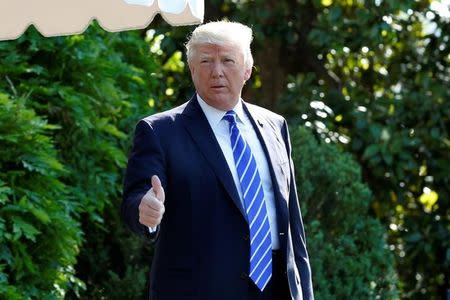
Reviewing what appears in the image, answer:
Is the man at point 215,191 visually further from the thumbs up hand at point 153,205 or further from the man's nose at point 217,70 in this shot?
the thumbs up hand at point 153,205

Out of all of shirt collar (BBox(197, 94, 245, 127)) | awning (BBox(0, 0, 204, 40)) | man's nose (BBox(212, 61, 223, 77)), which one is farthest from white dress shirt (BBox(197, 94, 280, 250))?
awning (BBox(0, 0, 204, 40))

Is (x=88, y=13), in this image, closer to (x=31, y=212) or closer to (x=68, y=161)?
(x=31, y=212)

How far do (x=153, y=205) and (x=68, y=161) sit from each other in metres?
2.66

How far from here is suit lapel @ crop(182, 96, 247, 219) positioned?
163 inches

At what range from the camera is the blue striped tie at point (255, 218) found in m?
4.12

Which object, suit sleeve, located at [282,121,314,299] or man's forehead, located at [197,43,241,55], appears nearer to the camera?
man's forehead, located at [197,43,241,55]

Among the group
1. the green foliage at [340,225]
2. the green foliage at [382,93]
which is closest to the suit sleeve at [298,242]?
the green foliage at [340,225]

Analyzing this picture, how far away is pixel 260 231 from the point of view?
13.6 feet

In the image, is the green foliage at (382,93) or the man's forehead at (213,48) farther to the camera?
the green foliage at (382,93)

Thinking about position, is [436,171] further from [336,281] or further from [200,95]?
[200,95]

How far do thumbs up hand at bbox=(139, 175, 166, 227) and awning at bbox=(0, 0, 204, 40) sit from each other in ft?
1.84

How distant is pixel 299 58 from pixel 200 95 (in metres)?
4.76

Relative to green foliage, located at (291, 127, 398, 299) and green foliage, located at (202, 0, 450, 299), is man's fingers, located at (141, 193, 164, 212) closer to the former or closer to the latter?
green foliage, located at (291, 127, 398, 299)

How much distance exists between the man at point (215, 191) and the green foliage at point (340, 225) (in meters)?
2.15
